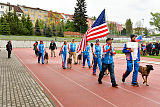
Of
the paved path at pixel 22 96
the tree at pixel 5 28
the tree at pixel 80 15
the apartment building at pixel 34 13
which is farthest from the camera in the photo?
the apartment building at pixel 34 13

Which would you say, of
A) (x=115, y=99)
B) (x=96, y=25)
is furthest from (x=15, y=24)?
(x=115, y=99)

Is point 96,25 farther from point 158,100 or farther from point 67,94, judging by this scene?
point 158,100

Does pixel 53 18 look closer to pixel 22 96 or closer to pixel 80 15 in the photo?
pixel 80 15

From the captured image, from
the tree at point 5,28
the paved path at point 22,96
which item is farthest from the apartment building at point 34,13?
the paved path at point 22,96

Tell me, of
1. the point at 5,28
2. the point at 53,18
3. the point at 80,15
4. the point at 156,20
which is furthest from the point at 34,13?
the point at 156,20

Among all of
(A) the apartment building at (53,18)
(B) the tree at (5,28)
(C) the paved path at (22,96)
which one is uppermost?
(A) the apartment building at (53,18)

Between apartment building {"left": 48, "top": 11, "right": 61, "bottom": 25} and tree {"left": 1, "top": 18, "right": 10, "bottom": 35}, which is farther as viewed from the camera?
apartment building {"left": 48, "top": 11, "right": 61, "bottom": 25}

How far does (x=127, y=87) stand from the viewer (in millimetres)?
6941

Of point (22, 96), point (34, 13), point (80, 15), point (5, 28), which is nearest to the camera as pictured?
point (22, 96)

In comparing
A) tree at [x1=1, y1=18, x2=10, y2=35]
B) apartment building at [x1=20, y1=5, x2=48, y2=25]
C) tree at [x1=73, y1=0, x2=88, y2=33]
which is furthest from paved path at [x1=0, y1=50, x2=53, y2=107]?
apartment building at [x1=20, y1=5, x2=48, y2=25]

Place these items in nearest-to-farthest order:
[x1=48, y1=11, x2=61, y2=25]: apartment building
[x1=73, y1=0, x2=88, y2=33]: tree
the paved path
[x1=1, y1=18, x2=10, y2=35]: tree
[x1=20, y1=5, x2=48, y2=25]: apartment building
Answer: the paved path < [x1=1, y1=18, x2=10, y2=35]: tree < [x1=73, y1=0, x2=88, y2=33]: tree < [x1=48, y1=11, x2=61, y2=25]: apartment building < [x1=20, y1=5, x2=48, y2=25]: apartment building

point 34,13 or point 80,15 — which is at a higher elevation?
point 34,13

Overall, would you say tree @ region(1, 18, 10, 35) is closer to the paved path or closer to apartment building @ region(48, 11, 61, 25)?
apartment building @ region(48, 11, 61, 25)

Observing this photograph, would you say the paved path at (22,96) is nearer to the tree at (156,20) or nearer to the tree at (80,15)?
the tree at (80,15)
